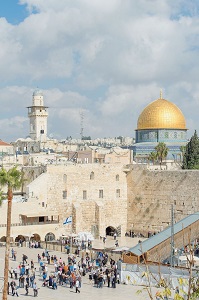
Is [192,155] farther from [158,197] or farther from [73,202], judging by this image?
[73,202]

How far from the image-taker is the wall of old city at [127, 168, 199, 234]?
37719mm

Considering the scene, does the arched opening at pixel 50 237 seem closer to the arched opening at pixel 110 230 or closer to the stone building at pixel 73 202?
the stone building at pixel 73 202

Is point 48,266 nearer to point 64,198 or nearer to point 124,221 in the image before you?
point 64,198

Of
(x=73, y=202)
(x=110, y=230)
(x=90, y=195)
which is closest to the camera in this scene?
(x=73, y=202)

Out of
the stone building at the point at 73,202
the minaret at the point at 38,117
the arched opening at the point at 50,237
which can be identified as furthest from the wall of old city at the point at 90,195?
the minaret at the point at 38,117

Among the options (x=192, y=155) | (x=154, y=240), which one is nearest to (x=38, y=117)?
(x=192, y=155)

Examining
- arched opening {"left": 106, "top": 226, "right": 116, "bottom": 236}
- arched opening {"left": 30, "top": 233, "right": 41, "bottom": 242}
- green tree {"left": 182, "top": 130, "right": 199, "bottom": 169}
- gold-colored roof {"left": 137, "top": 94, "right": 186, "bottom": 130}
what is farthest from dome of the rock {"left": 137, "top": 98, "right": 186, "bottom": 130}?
arched opening {"left": 30, "top": 233, "right": 41, "bottom": 242}

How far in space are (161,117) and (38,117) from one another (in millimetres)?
21421

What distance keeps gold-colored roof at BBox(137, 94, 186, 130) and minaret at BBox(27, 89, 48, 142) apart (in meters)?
17.7

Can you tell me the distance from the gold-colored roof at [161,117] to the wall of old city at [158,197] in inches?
872

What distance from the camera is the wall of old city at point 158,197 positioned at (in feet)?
124

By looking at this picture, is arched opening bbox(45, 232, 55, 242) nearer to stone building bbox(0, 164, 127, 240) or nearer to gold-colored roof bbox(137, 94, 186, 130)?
stone building bbox(0, 164, 127, 240)

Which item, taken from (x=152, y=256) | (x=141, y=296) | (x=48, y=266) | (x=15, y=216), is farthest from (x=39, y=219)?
(x=141, y=296)

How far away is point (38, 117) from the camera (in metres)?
76.2
